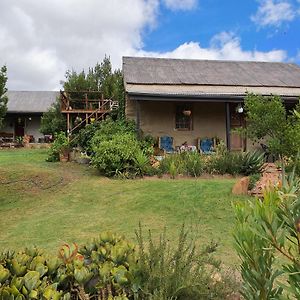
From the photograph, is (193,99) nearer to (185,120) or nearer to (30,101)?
(185,120)

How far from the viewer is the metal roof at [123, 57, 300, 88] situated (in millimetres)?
18094

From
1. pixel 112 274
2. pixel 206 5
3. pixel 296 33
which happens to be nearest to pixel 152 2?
pixel 206 5

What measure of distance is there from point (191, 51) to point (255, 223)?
82.8 feet

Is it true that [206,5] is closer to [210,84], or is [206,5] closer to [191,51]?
[210,84]

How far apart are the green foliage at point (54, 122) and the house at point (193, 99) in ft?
28.7

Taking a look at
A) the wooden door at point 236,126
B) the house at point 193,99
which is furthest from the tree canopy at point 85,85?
the wooden door at point 236,126

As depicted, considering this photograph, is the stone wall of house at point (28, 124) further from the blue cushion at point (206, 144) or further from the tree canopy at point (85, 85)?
the blue cushion at point (206, 144)

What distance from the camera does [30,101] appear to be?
34656mm

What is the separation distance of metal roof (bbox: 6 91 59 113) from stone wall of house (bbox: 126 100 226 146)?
17.1m

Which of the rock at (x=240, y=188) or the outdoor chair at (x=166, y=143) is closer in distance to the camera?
the rock at (x=240, y=188)

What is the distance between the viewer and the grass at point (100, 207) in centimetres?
654

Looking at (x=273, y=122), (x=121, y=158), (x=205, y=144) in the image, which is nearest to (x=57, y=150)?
(x=121, y=158)

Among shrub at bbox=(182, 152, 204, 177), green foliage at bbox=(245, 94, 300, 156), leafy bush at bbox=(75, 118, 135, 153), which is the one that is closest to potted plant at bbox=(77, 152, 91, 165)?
leafy bush at bbox=(75, 118, 135, 153)

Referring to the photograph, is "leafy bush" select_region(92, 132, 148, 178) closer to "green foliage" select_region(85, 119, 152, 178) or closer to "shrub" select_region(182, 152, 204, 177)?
"green foliage" select_region(85, 119, 152, 178)
